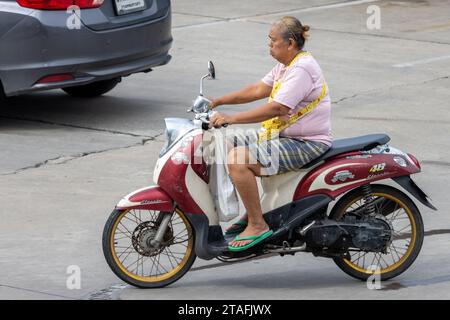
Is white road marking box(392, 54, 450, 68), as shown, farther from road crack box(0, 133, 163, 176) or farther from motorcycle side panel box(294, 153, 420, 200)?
motorcycle side panel box(294, 153, 420, 200)

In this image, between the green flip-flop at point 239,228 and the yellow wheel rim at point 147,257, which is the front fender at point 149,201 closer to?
the yellow wheel rim at point 147,257

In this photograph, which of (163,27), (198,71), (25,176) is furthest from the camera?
(198,71)

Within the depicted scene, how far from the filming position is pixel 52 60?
1092cm

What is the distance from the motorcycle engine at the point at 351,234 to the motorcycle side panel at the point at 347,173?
186 millimetres

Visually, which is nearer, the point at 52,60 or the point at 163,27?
the point at 52,60

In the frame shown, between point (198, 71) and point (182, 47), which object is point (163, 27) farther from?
point (182, 47)

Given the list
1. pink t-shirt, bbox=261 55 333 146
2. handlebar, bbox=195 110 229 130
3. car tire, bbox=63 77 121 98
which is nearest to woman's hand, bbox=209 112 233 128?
handlebar, bbox=195 110 229 130

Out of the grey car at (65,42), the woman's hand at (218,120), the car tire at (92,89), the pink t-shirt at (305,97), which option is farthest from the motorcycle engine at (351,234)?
the car tire at (92,89)

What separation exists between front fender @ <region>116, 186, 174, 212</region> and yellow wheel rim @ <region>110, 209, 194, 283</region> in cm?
6

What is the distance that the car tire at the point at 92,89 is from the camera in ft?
41.4

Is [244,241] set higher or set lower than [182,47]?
higher
